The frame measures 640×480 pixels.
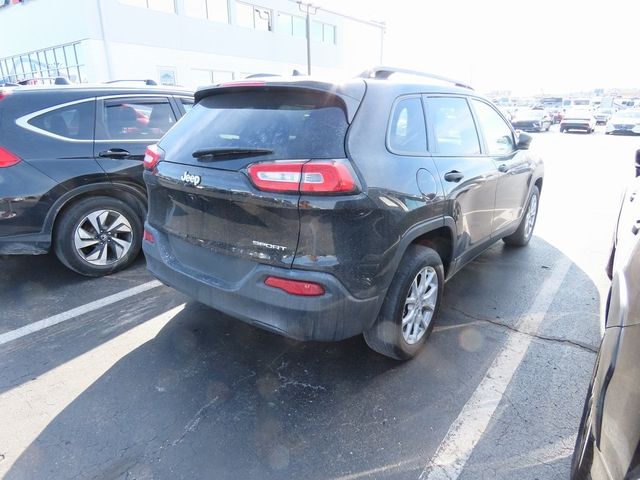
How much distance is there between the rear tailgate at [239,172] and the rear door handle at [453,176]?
0.93m

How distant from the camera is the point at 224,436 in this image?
220 centimetres

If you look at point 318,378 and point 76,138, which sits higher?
point 76,138

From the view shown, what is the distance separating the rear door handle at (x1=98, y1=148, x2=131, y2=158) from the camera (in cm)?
396

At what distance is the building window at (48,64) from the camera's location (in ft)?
68.3

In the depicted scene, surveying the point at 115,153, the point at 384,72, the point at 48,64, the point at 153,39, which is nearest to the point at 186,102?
the point at 115,153

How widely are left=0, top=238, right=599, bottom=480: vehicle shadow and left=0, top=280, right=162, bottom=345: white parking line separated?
2.33ft

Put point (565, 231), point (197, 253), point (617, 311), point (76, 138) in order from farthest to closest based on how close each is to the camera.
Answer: point (565, 231)
point (76, 138)
point (197, 253)
point (617, 311)

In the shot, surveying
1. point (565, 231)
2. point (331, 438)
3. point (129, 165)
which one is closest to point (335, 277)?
point (331, 438)

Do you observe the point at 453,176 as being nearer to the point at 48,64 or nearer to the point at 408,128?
the point at 408,128

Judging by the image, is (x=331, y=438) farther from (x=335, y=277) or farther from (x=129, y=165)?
(x=129, y=165)

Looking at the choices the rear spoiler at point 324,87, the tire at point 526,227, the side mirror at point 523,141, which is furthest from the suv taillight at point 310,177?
the tire at point 526,227

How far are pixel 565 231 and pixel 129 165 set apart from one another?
5418mm

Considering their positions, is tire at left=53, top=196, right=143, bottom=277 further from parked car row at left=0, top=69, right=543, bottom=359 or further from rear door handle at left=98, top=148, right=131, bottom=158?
rear door handle at left=98, top=148, right=131, bottom=158

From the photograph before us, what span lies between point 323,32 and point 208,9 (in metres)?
10.6
